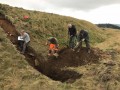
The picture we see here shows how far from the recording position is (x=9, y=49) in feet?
75.9

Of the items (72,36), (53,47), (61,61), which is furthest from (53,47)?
(72,36)

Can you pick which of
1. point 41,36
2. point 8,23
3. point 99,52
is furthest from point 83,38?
point 8,23

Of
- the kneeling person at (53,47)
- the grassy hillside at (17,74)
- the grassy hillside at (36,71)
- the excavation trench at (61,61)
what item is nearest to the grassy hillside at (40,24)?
the grassy hillside at (36,71)

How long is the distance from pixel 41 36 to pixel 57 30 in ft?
8.47

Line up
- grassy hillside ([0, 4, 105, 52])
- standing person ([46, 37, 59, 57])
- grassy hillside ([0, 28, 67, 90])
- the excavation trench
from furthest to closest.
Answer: grassy hillside ([0, 4, 105, 52]) → standing person ([46, 37, 59, 57]) → the excavation trench → grassy hillside ([0, 28, 67, 90])

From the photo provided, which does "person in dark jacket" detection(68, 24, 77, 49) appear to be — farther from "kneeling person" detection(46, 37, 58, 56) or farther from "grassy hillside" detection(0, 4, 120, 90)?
"grassy hillside" detection(0, 4, 120, 90)

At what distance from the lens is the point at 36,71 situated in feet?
70.5

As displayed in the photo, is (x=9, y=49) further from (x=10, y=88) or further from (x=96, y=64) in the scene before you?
(x=96, y=64)

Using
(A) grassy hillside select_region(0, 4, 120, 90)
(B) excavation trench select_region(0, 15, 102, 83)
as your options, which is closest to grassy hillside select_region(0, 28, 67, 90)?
(A) grassy hillside select_region(0, 4, 120, 90)

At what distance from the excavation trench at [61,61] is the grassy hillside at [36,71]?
0.34 metres

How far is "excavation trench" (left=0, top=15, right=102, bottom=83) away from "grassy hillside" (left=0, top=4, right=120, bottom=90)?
34 cm

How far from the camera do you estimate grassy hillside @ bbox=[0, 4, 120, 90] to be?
2011cm

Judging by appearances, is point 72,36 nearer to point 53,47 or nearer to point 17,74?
point 53,47

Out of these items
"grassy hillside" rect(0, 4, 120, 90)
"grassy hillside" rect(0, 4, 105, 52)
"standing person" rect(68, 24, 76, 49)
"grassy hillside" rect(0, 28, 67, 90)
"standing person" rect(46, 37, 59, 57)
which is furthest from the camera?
"grassy hillside" rect(0, 4, 105, 52)
